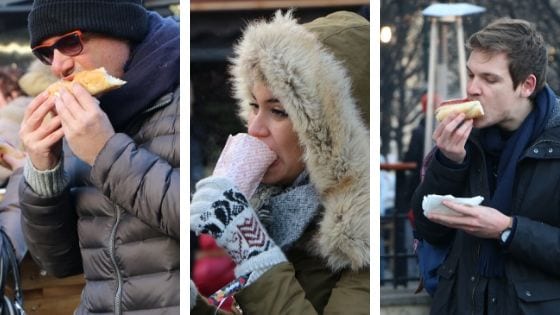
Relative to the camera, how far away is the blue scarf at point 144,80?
2.45 metres

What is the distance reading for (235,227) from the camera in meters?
2.36

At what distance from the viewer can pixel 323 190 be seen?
97.0 inches

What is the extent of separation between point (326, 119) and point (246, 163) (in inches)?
10.3

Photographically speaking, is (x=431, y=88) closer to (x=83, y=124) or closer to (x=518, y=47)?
(x=518, y=47)

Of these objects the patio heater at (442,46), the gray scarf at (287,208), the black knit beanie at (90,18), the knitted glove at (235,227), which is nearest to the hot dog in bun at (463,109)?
the patio heater at (442,46)

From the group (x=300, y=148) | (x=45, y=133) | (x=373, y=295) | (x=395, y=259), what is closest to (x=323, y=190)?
(x=300, y=148)

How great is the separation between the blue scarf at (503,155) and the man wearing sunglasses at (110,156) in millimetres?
955

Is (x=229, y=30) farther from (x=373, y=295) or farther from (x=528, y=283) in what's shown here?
(x=528, y=283)

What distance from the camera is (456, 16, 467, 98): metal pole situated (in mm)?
2833

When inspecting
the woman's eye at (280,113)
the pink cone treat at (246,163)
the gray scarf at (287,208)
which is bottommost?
the gray scarf at (287,208)

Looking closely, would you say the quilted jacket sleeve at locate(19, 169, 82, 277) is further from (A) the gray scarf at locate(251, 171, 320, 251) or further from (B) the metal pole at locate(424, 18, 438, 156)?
(B) the metal pole at locate(424, 18, 438, 156)

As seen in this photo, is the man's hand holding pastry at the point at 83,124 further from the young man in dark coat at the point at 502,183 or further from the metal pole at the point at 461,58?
the metal pole at the point at 461,58

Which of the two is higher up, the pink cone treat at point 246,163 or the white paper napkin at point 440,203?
the pink cone treat at point 246,163

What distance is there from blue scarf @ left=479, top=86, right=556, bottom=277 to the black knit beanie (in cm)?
112
